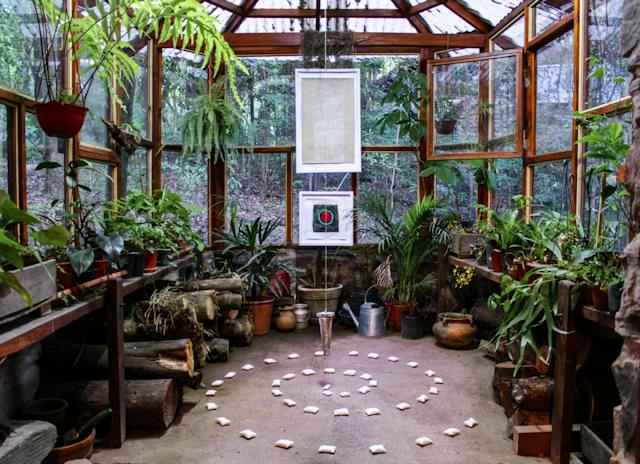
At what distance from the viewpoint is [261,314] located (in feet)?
15.7

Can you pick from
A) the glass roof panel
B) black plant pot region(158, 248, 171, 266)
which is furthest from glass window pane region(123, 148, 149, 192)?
the glass roof panel

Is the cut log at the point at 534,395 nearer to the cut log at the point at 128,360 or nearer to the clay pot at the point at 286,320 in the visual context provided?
the cut log at the point at 128,360

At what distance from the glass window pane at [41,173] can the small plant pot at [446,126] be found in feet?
10.2

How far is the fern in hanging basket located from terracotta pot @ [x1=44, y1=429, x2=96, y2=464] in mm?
2711

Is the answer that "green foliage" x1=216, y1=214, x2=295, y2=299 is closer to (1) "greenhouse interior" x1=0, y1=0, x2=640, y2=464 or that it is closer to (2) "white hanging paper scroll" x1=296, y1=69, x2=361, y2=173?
(1) "greenhouse interior" x1=0, y1=0, x2=640, y2=464

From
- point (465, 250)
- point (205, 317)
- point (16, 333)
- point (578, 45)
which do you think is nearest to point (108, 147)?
point (205, 317)

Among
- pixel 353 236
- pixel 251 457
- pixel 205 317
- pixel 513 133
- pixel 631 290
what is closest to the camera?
pixel 631 290

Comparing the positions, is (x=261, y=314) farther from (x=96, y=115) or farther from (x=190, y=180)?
(x=96, y=115)

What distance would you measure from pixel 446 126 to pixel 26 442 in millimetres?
3930

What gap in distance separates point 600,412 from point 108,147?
11.6ft

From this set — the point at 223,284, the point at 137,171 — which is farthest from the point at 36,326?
the point at 137,171

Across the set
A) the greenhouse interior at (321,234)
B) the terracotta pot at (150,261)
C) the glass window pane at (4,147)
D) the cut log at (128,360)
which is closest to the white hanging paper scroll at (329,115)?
the greenhouse interior at (321,234)

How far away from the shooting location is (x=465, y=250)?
4312 millimetres

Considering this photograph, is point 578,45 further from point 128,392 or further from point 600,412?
point 128,392
